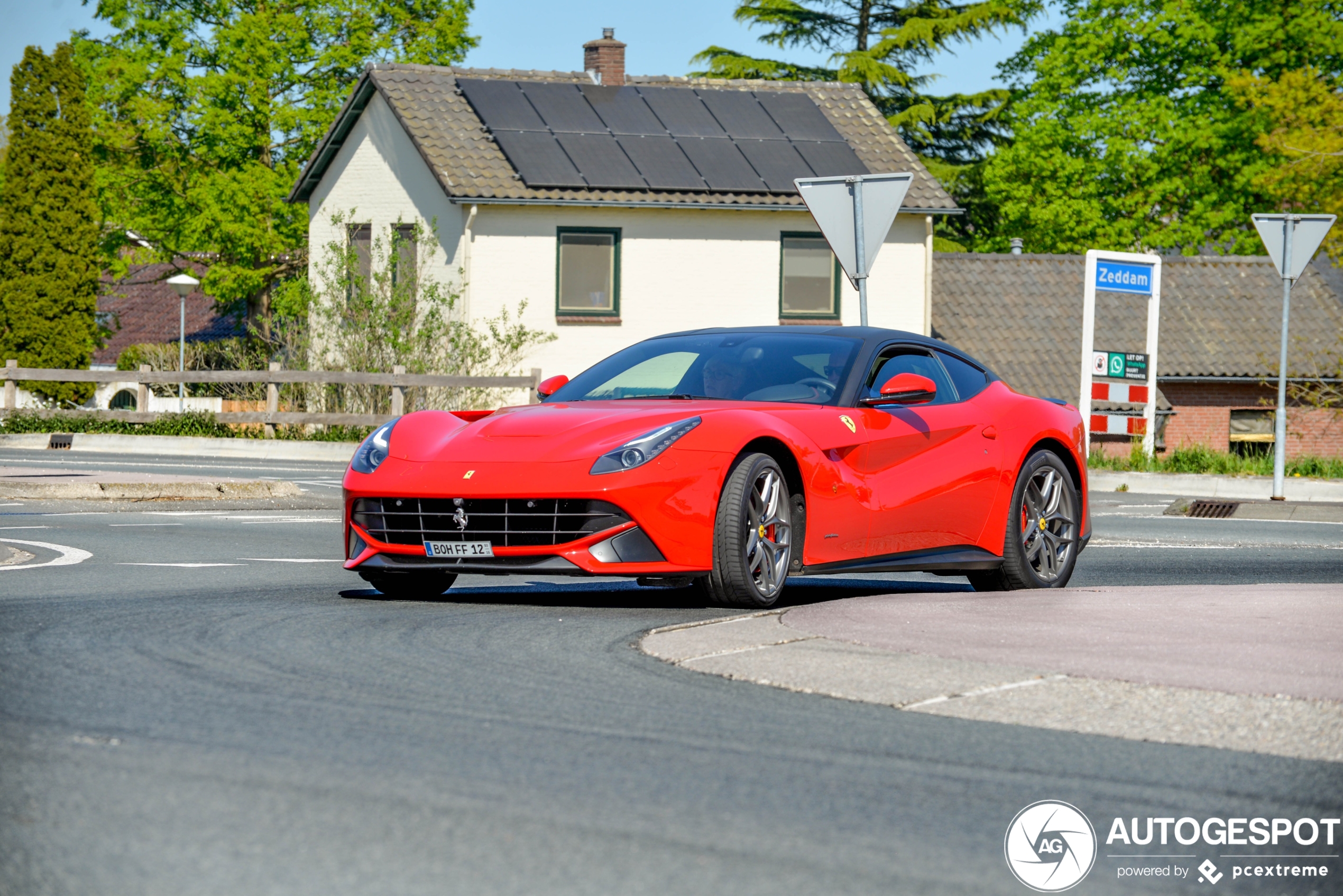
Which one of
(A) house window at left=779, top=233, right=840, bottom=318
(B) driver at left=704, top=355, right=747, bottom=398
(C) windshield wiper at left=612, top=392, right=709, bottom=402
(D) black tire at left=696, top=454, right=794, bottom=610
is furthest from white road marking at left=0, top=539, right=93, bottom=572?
(A) house window at left=779, top=233, right=840, bottom=318

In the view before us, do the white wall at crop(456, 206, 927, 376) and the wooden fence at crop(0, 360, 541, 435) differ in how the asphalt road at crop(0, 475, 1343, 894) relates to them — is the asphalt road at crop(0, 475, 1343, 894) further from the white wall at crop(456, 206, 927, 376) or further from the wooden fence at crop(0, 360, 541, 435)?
the white wall at crop(456, 206, 927, 376)

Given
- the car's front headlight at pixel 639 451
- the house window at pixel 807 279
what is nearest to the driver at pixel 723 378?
the car's front headlight at pixel 639 451

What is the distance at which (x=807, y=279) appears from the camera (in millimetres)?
36875

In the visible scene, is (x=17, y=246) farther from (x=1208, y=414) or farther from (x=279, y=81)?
(x=1208, y=414)

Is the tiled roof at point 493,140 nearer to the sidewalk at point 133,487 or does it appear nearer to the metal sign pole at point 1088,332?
the metal sign pole at point 1088,332

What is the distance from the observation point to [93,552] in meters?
11.3

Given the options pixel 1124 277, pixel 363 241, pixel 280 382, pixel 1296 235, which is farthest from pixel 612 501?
pixel 363 241

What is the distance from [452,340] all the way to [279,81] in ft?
54.2

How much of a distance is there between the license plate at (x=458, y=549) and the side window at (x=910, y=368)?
89.1 inches

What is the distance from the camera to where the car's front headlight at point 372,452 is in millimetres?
8734

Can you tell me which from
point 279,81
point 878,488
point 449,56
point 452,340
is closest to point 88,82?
point 279,81

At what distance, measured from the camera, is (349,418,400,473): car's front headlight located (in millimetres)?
8734

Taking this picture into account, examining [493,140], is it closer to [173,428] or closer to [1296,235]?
[173,428]

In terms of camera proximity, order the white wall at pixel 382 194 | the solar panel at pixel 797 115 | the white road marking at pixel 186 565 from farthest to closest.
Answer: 1. the solar panel at pixel 797 115
2. the white wall at pixel 382 194
3. the white road marking at pixel 186 565
